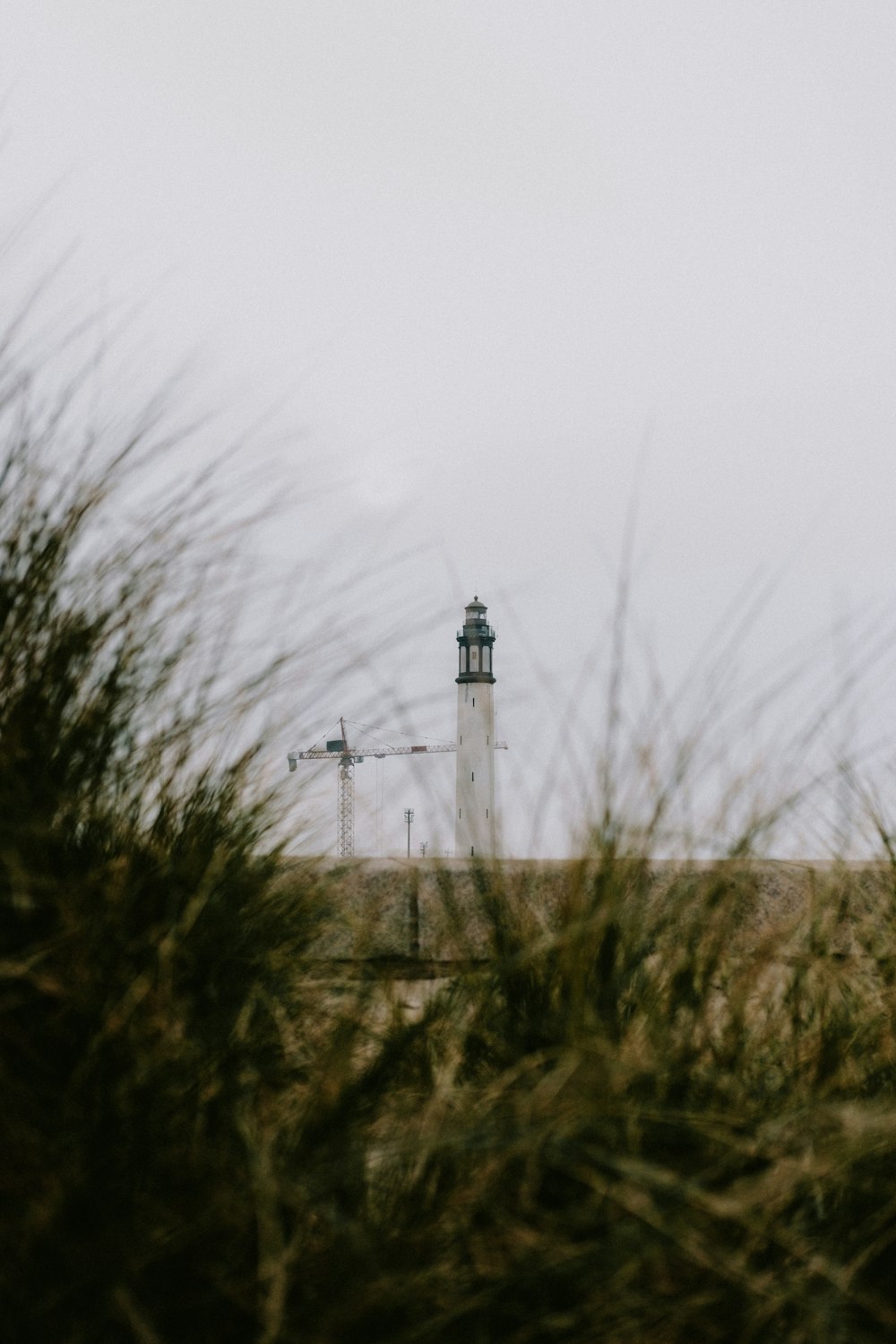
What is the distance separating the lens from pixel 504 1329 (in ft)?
3.84

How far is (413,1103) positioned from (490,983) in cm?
21

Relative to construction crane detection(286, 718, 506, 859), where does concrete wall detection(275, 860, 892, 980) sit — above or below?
below

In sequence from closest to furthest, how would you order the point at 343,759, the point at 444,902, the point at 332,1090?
the point at 332,1090
the point at 444,902
the point at 343,759

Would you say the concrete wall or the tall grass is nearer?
the tall grass

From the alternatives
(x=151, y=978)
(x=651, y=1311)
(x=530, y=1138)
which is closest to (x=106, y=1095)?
(x=151, y=978)

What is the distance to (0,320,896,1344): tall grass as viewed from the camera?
3.69 ft

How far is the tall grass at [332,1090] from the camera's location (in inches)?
44.3

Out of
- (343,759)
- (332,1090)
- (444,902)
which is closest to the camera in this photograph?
(332,1090)

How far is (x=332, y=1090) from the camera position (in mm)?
1238

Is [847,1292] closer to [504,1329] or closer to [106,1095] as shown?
[504,1329]

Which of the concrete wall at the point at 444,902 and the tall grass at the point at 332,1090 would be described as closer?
the tall grass at the point at 332,1090

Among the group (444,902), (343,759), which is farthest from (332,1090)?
(343,759)

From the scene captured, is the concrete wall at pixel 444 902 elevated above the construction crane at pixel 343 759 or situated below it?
below

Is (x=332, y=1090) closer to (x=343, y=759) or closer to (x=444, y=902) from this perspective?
(x=444, y=902)
